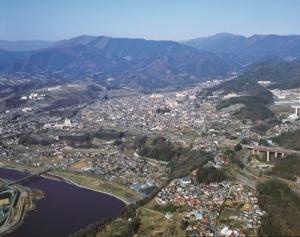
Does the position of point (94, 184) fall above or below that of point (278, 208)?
below

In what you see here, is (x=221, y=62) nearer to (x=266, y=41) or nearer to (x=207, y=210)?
(x=266, y=41)

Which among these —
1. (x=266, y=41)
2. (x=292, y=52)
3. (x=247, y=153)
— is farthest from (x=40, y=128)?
(x=266, y=41)

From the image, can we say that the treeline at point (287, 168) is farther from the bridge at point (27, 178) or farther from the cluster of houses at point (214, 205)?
the bridge at point (27, 178)

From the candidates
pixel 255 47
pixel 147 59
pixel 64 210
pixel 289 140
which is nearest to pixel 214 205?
pixel 64 210

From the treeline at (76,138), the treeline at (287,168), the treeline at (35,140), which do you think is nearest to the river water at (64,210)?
the treeline at (287,168)

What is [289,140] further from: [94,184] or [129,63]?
[129,63]

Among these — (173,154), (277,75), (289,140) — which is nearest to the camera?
(173,154)

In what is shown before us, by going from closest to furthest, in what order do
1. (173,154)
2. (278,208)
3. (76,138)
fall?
(278,208), (173,154), (76,138)
